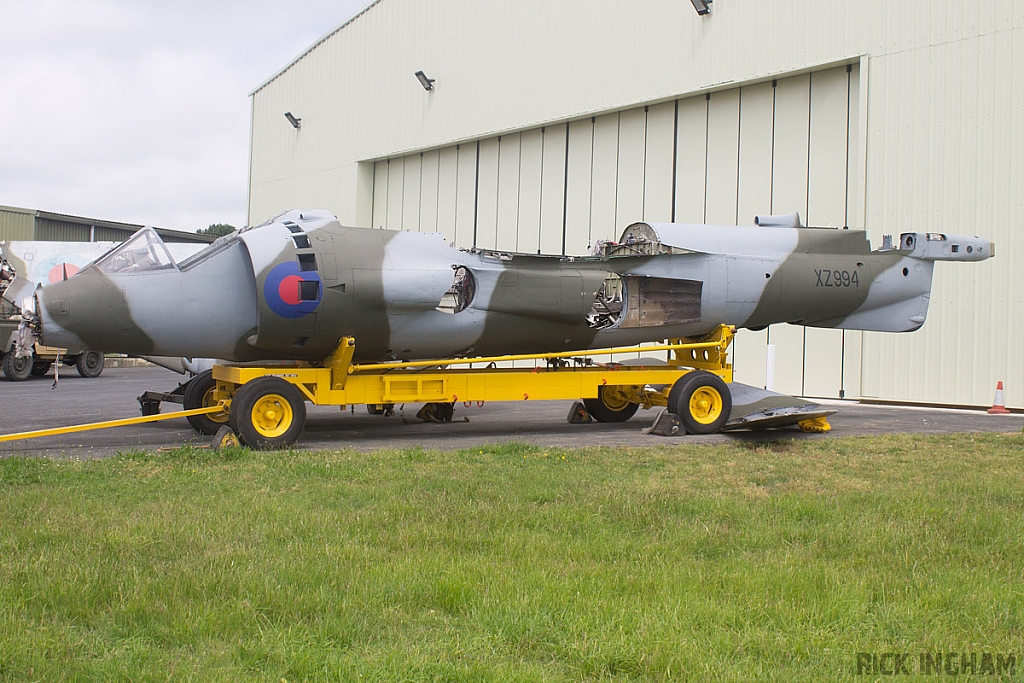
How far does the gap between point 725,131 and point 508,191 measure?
277 inches

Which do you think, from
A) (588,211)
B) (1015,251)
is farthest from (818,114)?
(588,211)

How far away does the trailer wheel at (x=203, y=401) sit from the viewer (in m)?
10.9

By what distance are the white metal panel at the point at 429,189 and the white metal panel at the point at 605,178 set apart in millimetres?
6282

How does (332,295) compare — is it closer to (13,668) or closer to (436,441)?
(436,441)

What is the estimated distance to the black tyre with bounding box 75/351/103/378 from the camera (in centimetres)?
2508

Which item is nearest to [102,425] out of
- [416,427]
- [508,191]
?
[416,427]

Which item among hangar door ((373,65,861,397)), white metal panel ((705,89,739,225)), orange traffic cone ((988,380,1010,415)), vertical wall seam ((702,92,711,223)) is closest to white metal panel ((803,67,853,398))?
hangar door ((373,65,861,397))

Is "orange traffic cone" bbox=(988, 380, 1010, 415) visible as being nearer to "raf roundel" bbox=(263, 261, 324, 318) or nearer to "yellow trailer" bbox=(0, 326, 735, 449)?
"yellow trailer" bbox=(0, 326, 735, 449)

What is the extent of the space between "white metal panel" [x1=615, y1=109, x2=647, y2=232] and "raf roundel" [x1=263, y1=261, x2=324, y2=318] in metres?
12.9

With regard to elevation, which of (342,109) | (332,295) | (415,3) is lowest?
(332,295)

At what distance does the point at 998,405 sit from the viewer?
15.0m

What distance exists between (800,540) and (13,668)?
13.8 ft

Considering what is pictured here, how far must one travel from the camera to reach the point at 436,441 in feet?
34.4

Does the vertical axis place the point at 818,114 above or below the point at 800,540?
above
